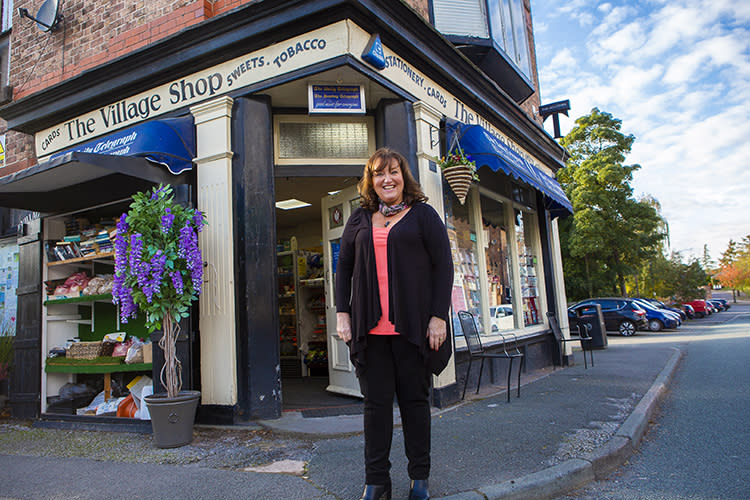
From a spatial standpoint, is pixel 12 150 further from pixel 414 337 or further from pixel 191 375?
pixel 414 337

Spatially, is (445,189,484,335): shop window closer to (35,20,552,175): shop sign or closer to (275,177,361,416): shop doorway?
(35,20,552,175): shop sign

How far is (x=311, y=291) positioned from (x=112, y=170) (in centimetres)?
459

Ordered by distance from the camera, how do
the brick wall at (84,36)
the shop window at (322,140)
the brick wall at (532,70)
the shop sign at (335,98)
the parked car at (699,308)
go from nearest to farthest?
the shop sign at (335,98) → the shop window at (322,140) → the brick wall at (84,36) → the brick wall at (532,70) → the parked car at (699,308)

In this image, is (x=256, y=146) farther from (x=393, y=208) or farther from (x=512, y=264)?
(x=512, y=264)

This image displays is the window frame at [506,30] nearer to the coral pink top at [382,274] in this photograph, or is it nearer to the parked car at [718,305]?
the coral pink top at [382,274]

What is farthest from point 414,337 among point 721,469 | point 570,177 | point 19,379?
point 570,177

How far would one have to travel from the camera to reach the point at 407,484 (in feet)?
10.2

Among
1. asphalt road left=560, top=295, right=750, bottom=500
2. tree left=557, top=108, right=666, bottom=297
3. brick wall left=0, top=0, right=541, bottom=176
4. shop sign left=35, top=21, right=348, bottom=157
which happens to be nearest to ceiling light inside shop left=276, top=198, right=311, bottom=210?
shop sign left=35, top=21, right=348, bottom=157

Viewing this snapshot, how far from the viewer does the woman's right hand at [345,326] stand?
2879 millimetres

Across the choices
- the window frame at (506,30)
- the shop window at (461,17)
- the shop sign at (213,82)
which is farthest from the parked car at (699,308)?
the shop sign at (213,82)

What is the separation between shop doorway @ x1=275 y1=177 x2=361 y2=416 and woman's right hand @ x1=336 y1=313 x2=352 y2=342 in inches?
134

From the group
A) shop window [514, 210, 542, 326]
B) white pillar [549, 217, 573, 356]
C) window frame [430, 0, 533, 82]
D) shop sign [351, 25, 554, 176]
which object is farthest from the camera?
white pillar [549, 217, 573, 356]

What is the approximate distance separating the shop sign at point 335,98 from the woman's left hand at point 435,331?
3506 millimetres

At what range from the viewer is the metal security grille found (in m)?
5.89
